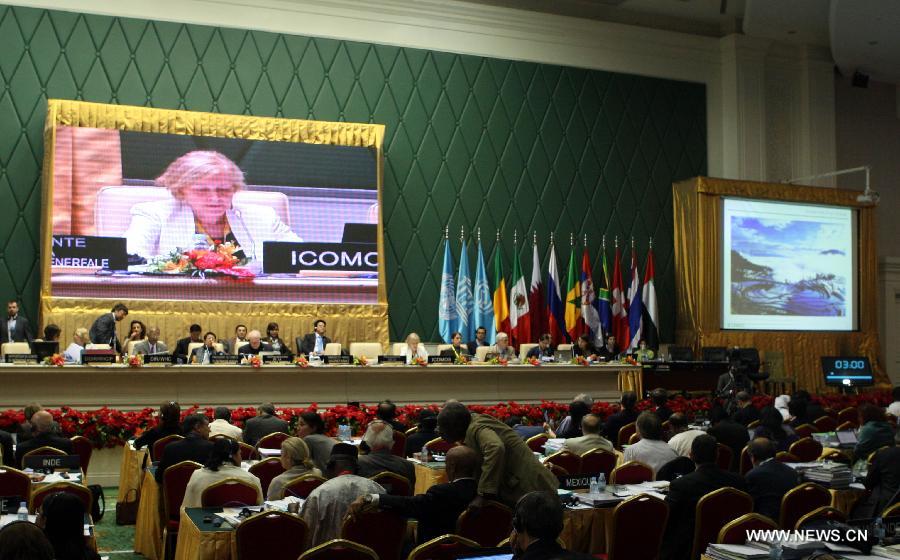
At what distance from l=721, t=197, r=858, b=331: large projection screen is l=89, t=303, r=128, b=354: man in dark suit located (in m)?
9.35

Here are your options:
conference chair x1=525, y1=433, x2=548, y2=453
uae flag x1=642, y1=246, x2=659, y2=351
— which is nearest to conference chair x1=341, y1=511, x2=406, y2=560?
conference chair x1=525, y1=433, x2=548, y2=453

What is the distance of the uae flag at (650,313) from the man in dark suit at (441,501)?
38.1 feet

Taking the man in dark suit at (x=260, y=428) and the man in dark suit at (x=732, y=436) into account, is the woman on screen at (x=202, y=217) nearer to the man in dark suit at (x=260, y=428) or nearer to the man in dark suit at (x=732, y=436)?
Answer: the man in dark suit at (x=260, y=428)

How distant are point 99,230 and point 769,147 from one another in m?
11.1

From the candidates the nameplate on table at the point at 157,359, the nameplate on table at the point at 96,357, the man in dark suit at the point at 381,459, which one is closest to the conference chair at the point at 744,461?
the man in dark suit at the point at 381,459

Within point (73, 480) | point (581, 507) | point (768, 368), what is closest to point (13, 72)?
point (73, 480)

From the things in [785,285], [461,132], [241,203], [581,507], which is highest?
[461,132]

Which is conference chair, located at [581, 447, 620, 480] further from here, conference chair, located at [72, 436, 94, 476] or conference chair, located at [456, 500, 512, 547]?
conference chair, located at [72, 436, 94, 476]

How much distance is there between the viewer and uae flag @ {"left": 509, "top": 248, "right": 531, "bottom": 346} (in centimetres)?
1506

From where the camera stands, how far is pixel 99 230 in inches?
498

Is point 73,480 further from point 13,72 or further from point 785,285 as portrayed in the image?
point 785,285

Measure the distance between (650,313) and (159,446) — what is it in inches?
408

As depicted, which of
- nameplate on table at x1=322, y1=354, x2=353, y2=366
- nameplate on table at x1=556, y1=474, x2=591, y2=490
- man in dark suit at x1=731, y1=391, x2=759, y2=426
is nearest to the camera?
nameplate on table at x1=556, y1=474, x2=591, y2=490

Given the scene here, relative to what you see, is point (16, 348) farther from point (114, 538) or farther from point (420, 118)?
point (420, 118)
